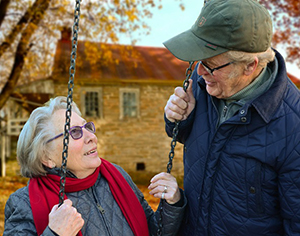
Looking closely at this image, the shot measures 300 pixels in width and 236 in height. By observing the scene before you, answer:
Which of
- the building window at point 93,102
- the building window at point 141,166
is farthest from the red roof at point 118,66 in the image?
the building window at point 141,166

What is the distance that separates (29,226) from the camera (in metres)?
1.74

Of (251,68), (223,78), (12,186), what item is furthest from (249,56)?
(12,186)

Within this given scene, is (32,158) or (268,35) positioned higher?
(268,35)

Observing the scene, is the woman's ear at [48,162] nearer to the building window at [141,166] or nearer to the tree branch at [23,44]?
the tree branch at [23,44]

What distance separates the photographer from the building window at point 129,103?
530 inches

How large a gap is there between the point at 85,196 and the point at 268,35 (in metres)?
1.48

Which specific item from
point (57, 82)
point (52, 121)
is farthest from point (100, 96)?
point (52, 121)

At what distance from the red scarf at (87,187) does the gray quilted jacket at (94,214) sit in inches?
1.3

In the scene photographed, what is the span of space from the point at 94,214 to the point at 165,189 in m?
0.49

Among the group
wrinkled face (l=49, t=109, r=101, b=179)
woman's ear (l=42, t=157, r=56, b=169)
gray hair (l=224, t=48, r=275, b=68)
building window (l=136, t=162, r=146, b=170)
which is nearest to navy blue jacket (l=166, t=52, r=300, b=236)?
gray hair (l=224, t=48, r=275, b=68)

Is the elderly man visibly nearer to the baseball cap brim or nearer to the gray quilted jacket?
the baseball cap brim

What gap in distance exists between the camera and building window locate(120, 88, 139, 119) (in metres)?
13.5

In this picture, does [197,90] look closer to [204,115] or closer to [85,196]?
[204,115]

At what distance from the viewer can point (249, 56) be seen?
5.12ft
